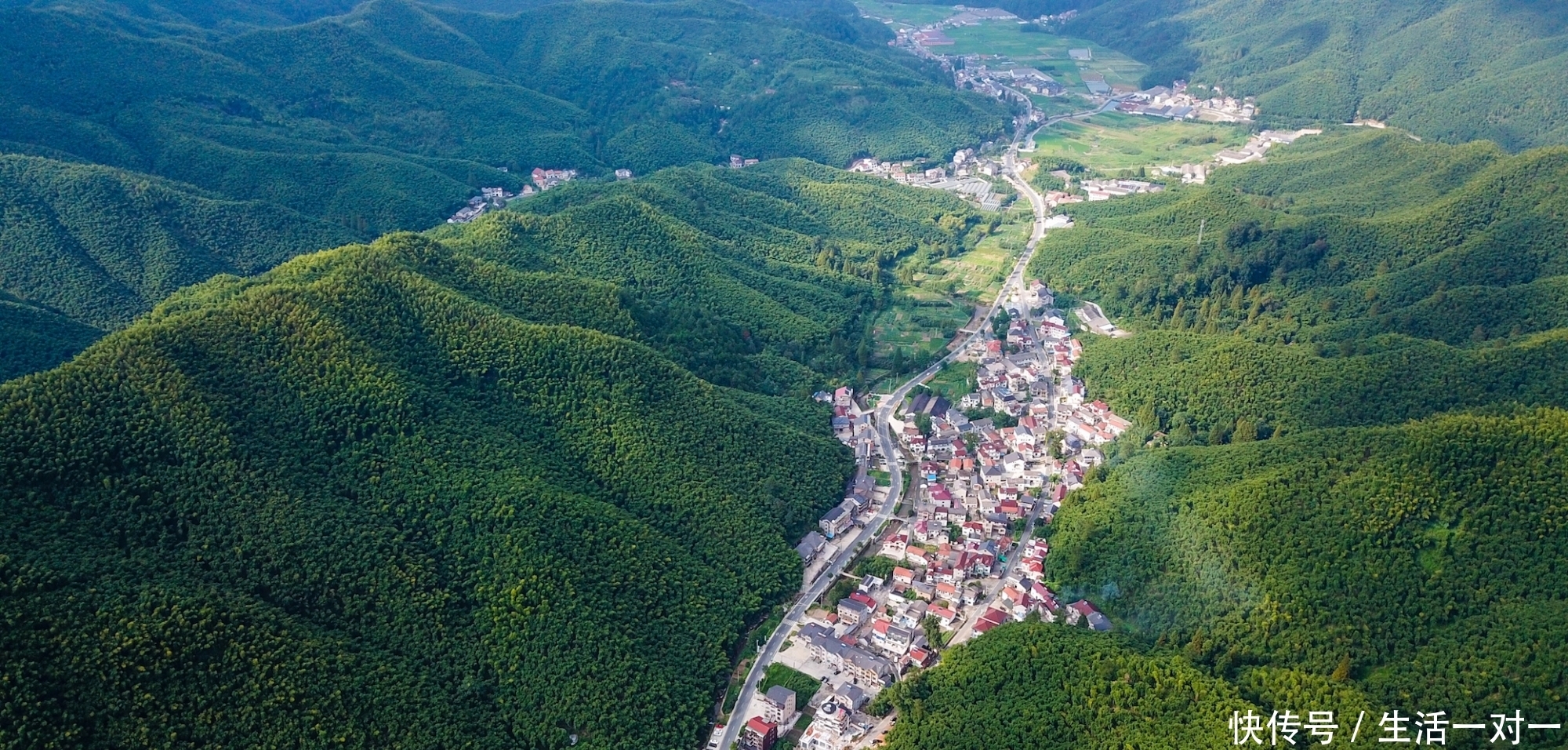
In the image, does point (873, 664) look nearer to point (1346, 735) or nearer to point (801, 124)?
point (1346, 735)

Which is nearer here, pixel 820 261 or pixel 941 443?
pixel 941 443

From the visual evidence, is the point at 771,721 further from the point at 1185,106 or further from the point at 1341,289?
the point at 1185,106

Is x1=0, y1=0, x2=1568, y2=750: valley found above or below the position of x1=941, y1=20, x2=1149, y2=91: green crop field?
below

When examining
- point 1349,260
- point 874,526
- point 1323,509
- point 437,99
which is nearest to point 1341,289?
point 1349,260

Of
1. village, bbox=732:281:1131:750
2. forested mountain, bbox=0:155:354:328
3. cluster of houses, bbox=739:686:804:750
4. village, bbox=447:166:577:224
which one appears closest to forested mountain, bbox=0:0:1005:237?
village, bbox=447:166:577:224

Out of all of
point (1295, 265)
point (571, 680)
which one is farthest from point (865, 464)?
point (1295, 265)

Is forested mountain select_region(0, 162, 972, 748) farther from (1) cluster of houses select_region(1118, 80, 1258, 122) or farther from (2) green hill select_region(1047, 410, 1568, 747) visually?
(1) cluster of houses select_region(1118, 80, 1258, 122)
